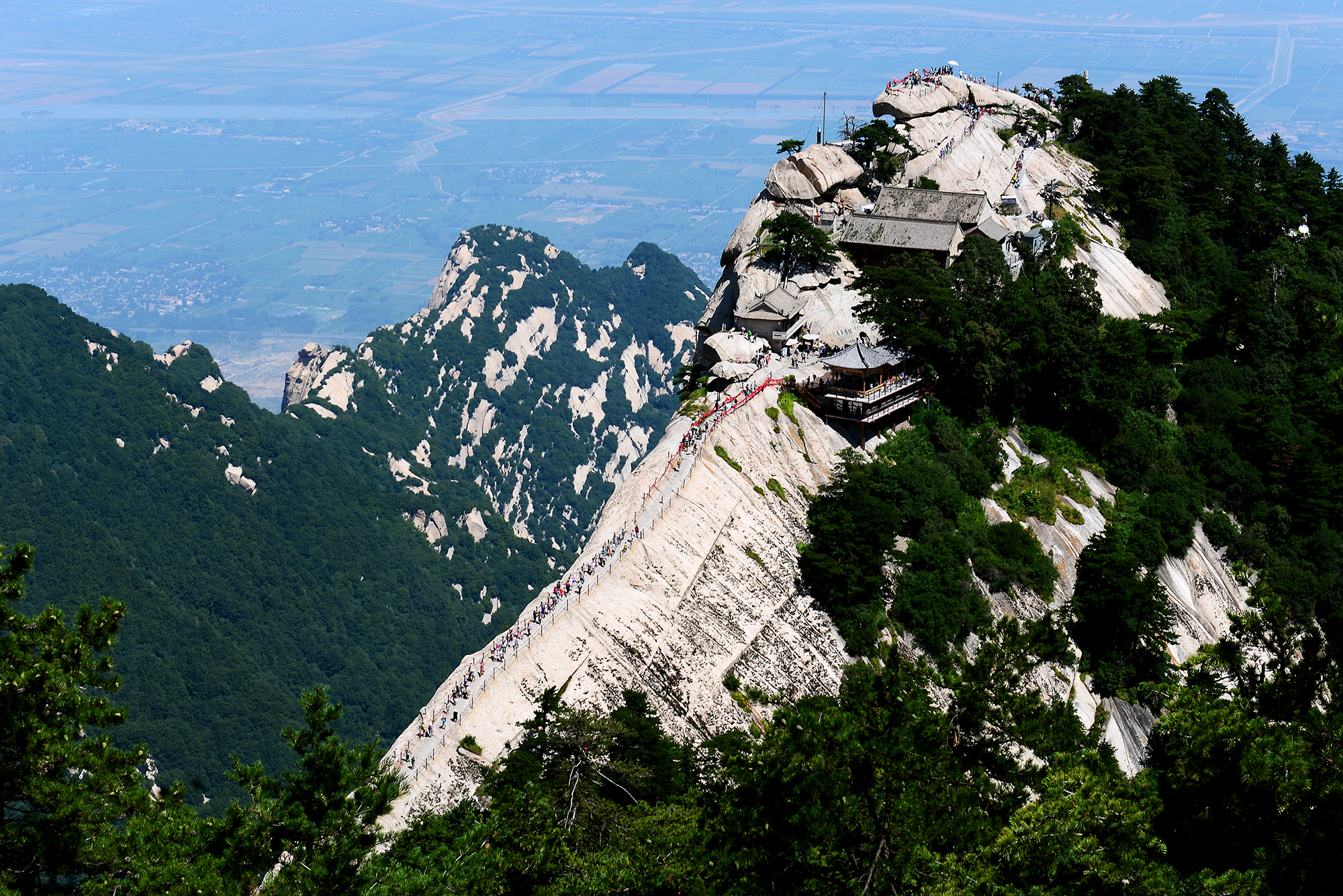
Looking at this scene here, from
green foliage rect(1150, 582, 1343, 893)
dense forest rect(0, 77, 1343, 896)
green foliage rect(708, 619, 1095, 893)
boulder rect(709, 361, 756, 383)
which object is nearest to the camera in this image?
dense forest rect(0, 77, 1343, 896)

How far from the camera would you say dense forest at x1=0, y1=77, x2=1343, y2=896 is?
81.8ft

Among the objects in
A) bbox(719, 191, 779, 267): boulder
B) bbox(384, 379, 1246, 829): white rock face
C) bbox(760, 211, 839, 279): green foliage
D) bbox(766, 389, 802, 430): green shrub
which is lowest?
bbox(384, 379, 1246, 829): white rock face

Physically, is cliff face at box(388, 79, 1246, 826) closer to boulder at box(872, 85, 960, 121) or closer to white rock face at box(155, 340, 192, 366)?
boulder at box(872, 85, 960, 121)

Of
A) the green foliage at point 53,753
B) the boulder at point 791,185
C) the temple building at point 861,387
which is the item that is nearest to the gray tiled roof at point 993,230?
the boulder at point 791,185

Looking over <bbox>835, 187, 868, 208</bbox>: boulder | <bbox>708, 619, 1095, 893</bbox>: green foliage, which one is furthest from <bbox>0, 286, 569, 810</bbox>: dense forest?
<bbox>708, 619, 1095, 893</bbox>: green foliage

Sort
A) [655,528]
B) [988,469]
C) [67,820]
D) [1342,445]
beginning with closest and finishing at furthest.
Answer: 1. [67,820]
2. [655,528]
3. [988,469]
4. [1342,445]

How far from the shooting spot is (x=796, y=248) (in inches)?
2517

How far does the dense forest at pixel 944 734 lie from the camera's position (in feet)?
81.8

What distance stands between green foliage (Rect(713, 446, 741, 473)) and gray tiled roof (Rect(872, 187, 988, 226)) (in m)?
26.5

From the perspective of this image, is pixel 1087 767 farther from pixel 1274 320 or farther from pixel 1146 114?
pixel 1146 114

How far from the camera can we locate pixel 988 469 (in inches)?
2224

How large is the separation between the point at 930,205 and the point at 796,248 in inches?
475

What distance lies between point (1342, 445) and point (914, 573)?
111ft

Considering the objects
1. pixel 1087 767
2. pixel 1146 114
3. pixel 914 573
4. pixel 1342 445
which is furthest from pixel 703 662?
pixel 1146 114
